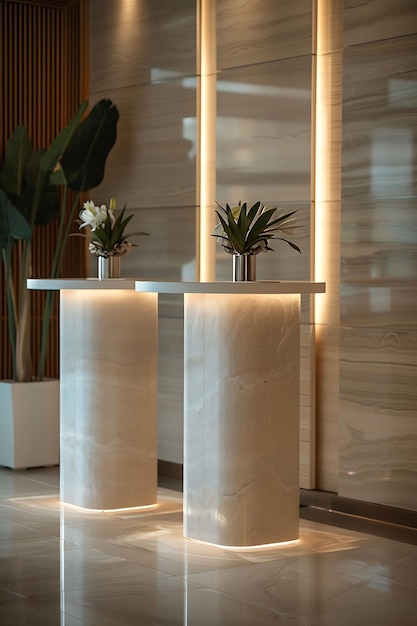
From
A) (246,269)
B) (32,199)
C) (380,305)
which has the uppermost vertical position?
(32,199)

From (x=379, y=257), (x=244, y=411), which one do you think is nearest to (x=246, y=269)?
(x=244, y=411)

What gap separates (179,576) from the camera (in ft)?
14.6

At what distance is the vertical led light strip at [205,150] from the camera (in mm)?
6559

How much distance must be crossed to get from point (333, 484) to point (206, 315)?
58.2 inches

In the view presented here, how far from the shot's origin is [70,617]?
3.89 metres

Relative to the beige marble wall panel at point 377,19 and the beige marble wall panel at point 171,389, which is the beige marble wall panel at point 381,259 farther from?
the beige marble wall panel at point 171,389

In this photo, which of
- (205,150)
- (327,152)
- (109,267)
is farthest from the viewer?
(205,150)

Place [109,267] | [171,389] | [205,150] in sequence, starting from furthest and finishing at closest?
[171,389]
[205,150]
[109,267]

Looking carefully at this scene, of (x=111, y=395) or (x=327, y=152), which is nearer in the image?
(x=111, y=395)

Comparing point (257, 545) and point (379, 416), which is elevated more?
point (379, 416)

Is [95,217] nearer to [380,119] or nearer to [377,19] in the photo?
[380,119]

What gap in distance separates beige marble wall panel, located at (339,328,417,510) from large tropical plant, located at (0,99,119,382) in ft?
7.66

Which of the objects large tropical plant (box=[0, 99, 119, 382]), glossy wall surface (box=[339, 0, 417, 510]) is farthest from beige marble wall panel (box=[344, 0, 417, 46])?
large tropical plant (box=[0, 99, 119, 382])

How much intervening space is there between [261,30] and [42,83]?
2284mm
